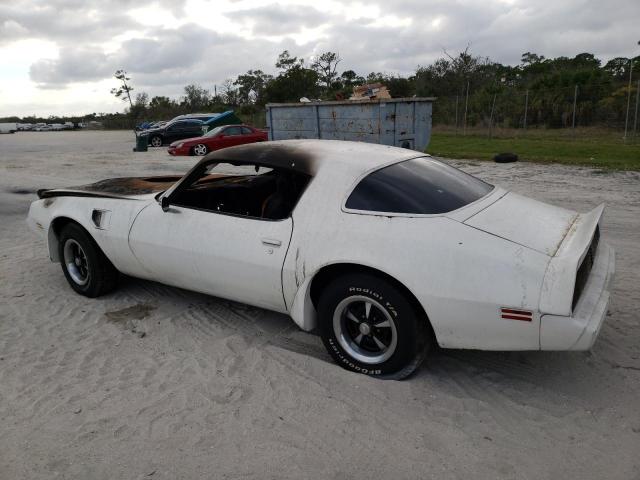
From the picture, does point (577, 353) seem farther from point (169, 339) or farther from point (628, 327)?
point (169, 339)

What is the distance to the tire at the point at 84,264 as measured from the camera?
445 centimetres

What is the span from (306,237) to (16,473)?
1920 mm

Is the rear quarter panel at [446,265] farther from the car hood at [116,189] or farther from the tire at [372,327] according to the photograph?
the car hood at [116,189]

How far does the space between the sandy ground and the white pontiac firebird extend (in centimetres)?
34

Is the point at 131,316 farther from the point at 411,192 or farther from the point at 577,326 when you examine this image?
the point at 577,326

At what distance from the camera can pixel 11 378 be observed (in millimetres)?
3334

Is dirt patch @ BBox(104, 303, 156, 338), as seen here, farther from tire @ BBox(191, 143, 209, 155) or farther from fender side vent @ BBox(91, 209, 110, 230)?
tire @ BBox(191, 143, 209, 155)

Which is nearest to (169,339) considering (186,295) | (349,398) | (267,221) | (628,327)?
(186,295)

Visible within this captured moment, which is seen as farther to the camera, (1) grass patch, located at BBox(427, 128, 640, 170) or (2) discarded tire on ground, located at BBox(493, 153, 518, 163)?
(2) discarded tire on ground, located at BBox(493, 153, 518, 163)

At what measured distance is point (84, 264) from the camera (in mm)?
4668

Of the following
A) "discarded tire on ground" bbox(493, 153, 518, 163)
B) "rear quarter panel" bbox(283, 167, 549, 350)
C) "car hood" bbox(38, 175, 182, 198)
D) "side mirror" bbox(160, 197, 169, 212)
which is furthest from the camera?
"discarded tire on ground" bbox(493, 153, 518, 163)

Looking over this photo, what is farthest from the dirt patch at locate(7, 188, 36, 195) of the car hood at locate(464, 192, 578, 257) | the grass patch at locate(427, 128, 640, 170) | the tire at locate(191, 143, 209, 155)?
the grass patch at locate(427, 128, 640, 170)

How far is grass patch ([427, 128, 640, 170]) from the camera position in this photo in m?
13.6

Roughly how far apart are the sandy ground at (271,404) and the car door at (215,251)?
401mm
